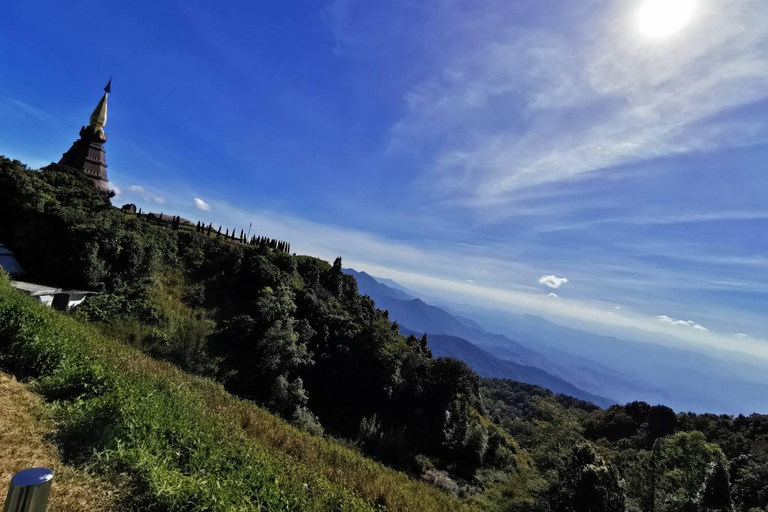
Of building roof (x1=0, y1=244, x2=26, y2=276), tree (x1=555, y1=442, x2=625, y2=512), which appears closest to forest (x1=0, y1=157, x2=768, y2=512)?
tree (x1=555, y1=442, x2=625, y2=512)

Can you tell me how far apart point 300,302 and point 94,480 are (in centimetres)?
3071

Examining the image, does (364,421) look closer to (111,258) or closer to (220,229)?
(111,258)

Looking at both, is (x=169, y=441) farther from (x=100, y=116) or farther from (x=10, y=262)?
(x=100, y=116)

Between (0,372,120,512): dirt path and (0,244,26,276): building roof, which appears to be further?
(0,244,26,276): building roof

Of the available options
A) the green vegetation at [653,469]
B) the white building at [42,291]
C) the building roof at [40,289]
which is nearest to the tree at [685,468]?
the green vegetation at [653,469]

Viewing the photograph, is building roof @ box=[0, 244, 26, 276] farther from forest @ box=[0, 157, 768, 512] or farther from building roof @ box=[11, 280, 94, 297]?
building roof @ box=[11, 280, 94, 297]

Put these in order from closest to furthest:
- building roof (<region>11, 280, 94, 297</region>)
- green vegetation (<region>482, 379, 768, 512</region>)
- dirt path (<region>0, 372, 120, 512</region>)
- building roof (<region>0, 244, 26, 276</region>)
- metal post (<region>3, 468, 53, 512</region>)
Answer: metal post (<region>3, 468, 53, 512</region>), dirt path (<region>0, 372, 120, 512</region>), green vegetation (<region>482, 379, 768, 512</region>), building roof (<region>11, 280, 94, 297</region>), building roof (<region>0, 244, 26, 276</region>)

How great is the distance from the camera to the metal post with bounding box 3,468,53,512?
7.57 ft

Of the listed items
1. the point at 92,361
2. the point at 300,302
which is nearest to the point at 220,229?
the point at 300,302

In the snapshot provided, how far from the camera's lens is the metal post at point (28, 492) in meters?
2.31

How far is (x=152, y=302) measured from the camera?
25922 mm

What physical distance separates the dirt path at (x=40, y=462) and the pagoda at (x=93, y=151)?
162 feet

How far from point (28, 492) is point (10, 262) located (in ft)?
102

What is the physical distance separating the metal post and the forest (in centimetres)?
1908
